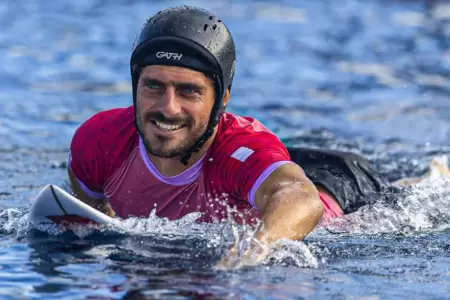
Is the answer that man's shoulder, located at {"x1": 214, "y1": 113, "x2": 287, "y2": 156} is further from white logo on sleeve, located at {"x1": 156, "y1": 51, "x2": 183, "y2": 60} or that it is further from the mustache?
white logo on sleeve, located at {"x1": 156, "y1": 51, "x2": 183, "y2": 60}

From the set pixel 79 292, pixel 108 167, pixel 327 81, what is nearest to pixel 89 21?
pixel 327 81

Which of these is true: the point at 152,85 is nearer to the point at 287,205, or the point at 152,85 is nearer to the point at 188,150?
the point at 188,150

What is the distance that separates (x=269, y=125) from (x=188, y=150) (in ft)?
20.9

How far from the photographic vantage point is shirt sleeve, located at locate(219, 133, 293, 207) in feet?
19.0

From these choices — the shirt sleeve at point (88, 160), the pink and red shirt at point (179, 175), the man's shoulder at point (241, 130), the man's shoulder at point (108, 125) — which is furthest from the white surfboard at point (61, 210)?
the man's shoulder at point (241, 130)

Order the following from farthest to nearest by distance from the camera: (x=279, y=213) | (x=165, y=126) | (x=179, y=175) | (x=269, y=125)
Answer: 1. (x=269, y=125)
2. (x=179, y=175)
3. (x=165, y=126)
4. (x=279, y=213)

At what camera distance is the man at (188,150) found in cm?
569

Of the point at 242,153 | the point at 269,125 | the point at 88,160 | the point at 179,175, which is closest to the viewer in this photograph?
the point at 242,153

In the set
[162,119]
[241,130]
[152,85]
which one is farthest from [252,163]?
[152,85]

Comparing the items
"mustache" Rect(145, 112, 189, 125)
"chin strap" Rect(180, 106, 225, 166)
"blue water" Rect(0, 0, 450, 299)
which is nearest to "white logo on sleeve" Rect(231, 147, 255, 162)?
"chin strap" Rect(180, 106, 225, 166)

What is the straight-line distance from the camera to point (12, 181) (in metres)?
8.91

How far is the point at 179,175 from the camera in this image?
20.5 ft

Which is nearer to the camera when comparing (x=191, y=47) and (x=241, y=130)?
(x=191, y=47)

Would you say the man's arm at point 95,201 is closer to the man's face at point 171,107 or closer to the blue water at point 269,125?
the blue water at point 269,125
